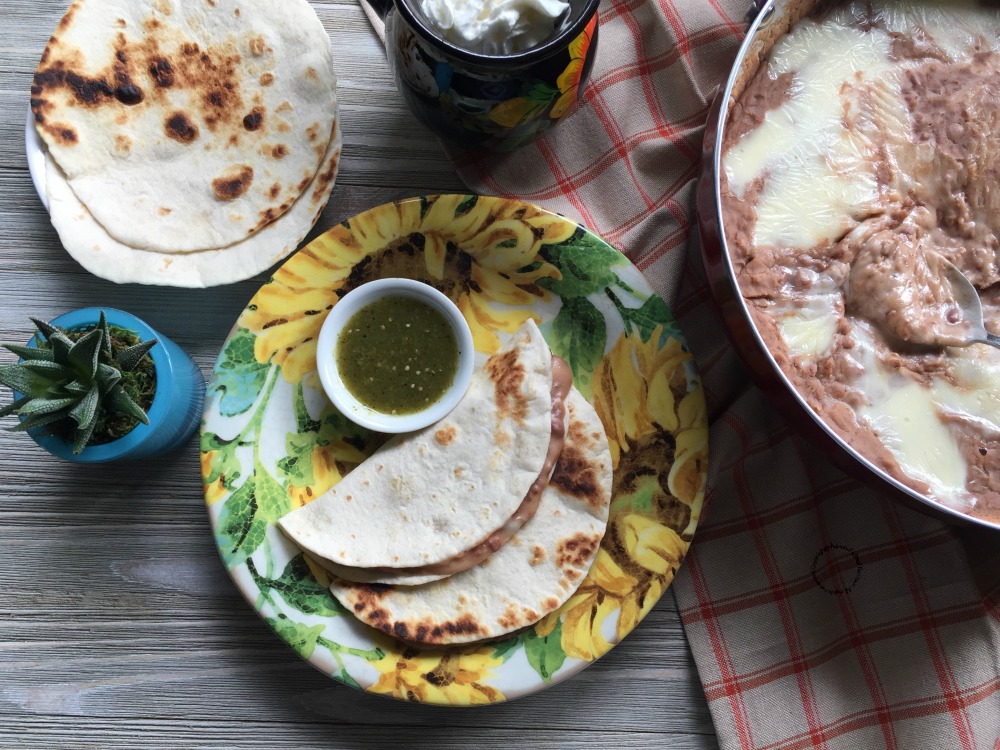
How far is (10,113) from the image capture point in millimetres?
1994

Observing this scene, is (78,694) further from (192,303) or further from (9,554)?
(192,303)

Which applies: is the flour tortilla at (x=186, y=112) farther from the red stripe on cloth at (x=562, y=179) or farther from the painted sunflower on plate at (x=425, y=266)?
the red stripe on cloth at (x=562, y=179)

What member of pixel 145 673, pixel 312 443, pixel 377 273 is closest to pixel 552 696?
pixel 312 443

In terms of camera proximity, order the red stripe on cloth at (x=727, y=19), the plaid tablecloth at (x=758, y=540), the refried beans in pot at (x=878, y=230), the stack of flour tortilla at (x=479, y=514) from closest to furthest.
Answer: the refried beans in pot at (x=878, y=230) < the stack of flour tortilla at (x=479, y=514) < the plaid tablecloth at (x=758, y=540) < the red stripe on cloth at (x=727, y=19)

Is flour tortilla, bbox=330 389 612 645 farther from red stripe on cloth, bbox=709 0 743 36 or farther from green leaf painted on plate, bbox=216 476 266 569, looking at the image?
red stripe on cloth, bbox=709 0 743 36

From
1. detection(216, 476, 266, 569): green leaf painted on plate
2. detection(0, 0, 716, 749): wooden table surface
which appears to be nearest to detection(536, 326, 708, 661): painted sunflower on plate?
detection(0, 0, 716, 749): wooden table surface

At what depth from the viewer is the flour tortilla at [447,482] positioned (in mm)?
1707

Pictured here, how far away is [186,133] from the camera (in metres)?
1.83

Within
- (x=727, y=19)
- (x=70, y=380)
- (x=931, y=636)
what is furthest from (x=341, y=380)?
(x=931, y=636)

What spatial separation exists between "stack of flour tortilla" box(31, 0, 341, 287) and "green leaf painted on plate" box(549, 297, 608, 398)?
2.21 ft

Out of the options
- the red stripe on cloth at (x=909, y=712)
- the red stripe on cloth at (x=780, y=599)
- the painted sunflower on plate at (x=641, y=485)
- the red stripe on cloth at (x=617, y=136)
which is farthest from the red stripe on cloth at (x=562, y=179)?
the red stripe on cloth at (x=909, y=712)

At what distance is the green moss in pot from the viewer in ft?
5.01

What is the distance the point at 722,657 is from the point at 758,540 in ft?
1.01

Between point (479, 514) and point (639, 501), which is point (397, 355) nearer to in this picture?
point (479, 514)
